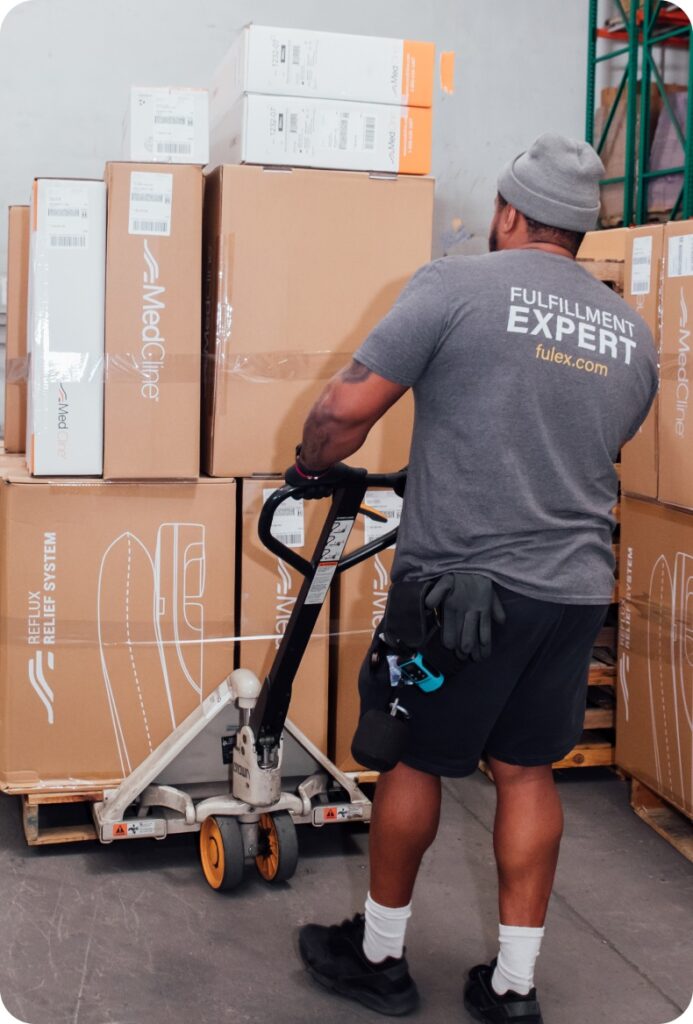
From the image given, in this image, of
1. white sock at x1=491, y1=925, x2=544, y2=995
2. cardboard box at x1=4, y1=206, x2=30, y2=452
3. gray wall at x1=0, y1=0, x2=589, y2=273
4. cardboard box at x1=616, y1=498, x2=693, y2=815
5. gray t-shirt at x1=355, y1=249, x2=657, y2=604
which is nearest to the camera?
gray t-shirt at x1=355, y1=249, x2=657, y2=604

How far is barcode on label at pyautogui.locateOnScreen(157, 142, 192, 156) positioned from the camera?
2.82 metres

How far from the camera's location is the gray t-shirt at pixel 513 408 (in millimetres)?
1958

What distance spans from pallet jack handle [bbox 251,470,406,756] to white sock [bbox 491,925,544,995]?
0.75 meters

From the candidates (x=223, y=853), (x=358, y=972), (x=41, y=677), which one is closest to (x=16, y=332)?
(x=41, y=677)

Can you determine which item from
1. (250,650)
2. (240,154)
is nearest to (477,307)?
(240,154)

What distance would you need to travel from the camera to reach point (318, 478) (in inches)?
88.7

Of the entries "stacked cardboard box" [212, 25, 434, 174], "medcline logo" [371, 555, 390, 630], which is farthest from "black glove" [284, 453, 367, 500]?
"stacked cardboard box" [212, 25, 434, 174]

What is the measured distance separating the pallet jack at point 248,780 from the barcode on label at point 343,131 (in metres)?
1.00

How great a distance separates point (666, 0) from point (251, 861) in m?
4.14

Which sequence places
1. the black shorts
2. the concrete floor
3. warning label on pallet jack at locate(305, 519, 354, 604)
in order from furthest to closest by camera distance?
warning label on pallet jack at locate(305, 519, 354, 604), the concrete floor, the black shorts

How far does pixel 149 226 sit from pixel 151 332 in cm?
26

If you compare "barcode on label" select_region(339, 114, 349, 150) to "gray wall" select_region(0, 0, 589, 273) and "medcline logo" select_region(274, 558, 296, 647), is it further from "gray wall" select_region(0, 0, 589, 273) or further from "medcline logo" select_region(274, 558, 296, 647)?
"gray wall" select_region(0, 0, 589, 273)

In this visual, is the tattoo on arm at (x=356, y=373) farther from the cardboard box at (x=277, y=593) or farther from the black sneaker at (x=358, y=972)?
the black sneaker at (x=358, y=972)

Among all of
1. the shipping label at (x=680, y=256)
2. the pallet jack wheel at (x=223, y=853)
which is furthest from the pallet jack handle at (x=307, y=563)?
the shipping label at (x=680, y=256)
